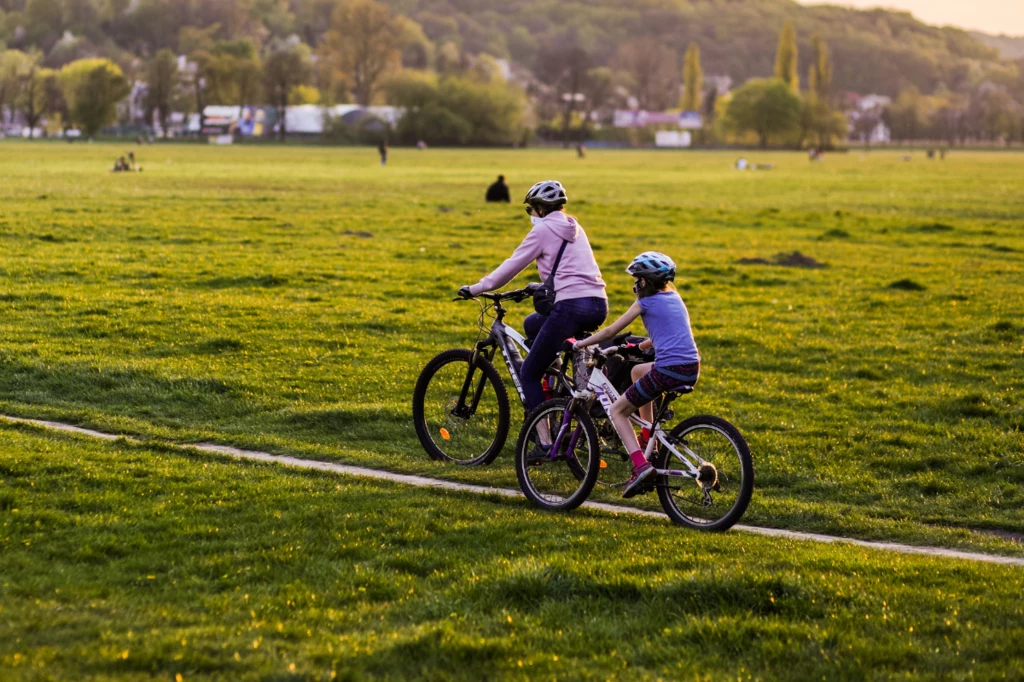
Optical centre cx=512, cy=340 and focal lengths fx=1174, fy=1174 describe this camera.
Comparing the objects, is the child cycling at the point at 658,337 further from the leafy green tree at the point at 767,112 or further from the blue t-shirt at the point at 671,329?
the leafy green tree at the point at 767,112

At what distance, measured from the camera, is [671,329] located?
328 inches

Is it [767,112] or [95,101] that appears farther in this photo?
[767,112]

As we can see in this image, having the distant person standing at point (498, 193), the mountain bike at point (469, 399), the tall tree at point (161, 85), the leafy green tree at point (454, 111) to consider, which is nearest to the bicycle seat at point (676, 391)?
the mountain bike at point (469, 399)

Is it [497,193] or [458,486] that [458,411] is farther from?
[497,193]

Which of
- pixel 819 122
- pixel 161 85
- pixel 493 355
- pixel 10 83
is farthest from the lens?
pixel 819 122

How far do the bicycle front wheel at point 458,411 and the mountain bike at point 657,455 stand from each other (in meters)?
1.03

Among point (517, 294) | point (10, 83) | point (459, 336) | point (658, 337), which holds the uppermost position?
point (10, 83)

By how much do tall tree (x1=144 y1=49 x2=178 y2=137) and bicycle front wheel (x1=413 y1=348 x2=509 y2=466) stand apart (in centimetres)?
15705

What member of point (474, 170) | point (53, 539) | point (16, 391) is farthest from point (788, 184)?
point (53, 539)

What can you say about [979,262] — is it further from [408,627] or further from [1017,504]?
[408,627]

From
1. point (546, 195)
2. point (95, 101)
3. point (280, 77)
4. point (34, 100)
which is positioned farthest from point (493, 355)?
point (34, 100)

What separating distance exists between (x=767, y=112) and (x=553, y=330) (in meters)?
175

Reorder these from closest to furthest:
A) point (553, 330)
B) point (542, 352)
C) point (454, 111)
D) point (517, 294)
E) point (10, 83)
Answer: point (553, 330) < point (542, 352) < point (517, 294) < point (454, 111) < point (10, 83)

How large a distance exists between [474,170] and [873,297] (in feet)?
184
